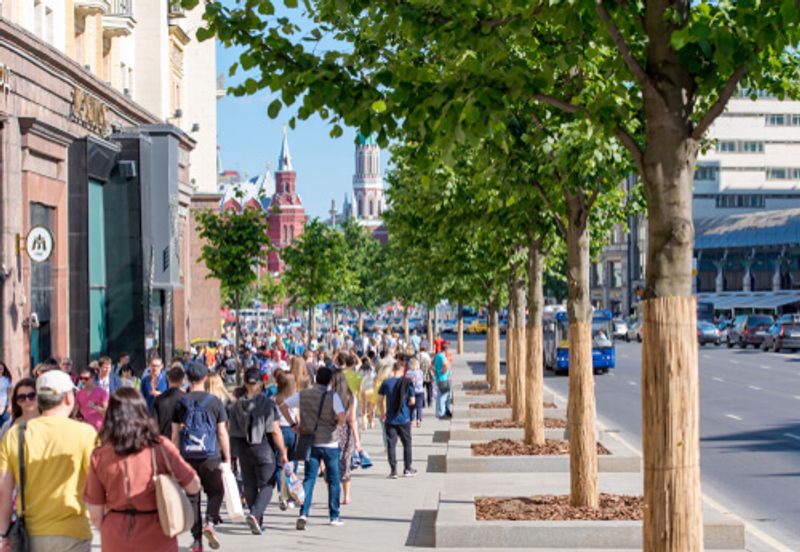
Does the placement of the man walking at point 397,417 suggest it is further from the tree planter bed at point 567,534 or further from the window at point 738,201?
the window at point 738,201

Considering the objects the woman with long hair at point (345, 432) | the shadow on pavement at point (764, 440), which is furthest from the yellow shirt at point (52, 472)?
the shadow on pavement at point (764, 440)

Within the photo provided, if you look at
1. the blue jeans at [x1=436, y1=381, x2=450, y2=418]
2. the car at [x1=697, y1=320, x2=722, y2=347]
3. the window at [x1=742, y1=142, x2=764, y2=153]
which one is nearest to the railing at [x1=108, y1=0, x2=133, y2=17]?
the blue jeans at [x1=436, y1=381, x2=450, y2=418]

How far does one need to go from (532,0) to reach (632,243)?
5404 inches

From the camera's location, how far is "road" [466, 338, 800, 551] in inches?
616

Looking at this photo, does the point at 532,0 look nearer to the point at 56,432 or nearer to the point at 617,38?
the point at 617,38

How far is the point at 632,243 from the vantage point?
470 feet

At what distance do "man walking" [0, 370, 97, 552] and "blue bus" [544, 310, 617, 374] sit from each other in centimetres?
4020

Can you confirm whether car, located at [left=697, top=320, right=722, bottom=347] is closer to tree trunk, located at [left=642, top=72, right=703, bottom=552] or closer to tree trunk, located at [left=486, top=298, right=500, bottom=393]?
tree trunk, located at [left=486, top=298, right=500, bottom=393]

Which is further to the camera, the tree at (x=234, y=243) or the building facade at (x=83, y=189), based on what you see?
the tree at (x=234, y=243)

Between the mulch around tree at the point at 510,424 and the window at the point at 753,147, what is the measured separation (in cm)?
11506

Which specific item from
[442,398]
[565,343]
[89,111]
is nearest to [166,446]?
[442,398]

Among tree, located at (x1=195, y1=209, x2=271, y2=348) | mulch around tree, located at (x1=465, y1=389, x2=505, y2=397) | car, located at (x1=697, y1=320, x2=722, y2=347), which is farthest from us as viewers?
car, located at (x1=697, y1=320, x2=722, y2=347)

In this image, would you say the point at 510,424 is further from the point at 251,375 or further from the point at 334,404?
the point at 251,375

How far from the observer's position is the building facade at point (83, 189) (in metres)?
24.8
